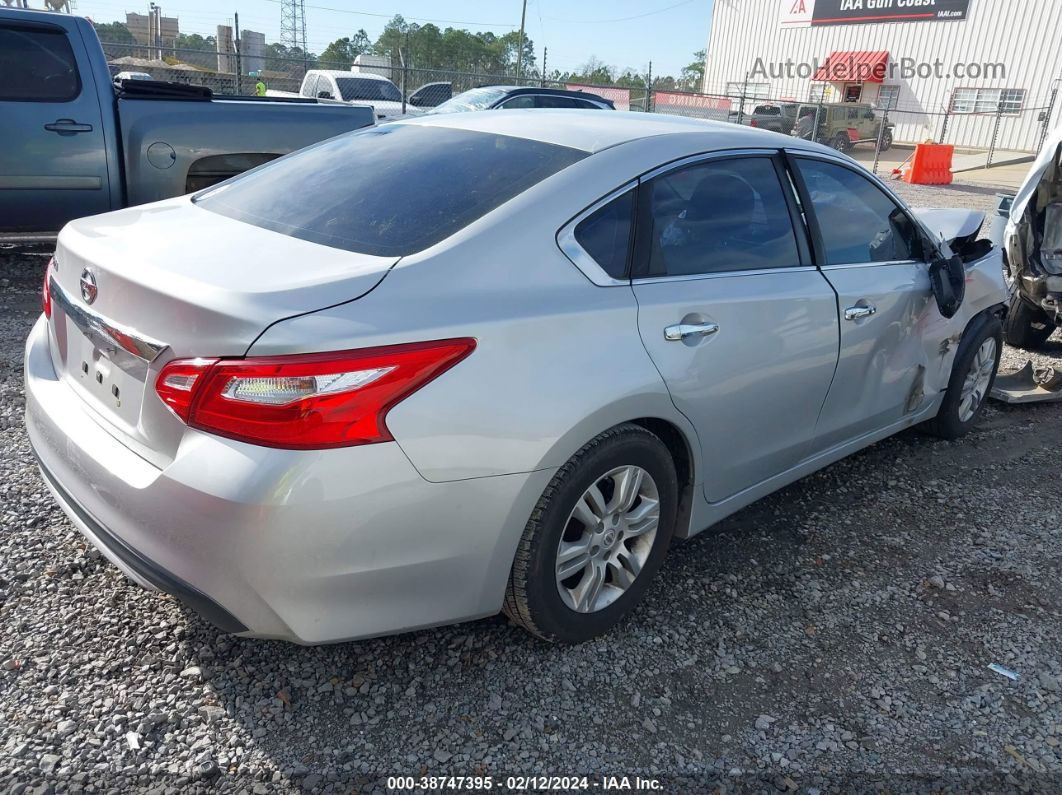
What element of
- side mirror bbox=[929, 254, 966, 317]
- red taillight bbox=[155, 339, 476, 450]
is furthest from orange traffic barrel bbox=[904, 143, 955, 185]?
red taillight bbox=[155, 339, 476, 450]

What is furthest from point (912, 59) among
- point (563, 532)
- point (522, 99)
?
point (563, 532)

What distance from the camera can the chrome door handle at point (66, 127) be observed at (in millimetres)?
6252

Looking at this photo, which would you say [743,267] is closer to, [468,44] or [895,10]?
[895,10]

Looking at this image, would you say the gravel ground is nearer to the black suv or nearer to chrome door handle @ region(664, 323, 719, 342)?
chrome door handle @ region(664, 323, 719, 342)

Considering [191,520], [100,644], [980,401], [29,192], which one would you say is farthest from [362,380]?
[29,192]

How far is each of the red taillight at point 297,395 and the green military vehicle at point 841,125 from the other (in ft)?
83.6

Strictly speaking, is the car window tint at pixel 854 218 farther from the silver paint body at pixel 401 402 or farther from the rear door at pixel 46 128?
the rear door at pixel 46 128

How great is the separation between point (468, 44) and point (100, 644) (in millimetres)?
92727

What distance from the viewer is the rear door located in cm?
618

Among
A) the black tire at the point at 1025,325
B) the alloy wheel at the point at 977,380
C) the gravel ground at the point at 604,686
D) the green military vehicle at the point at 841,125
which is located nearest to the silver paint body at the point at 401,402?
the gravel ground at the point at 604,686

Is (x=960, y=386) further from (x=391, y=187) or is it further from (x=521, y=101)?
(x=521, y=101)

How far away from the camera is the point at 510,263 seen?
92.4 inches

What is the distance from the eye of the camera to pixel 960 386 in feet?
14.5

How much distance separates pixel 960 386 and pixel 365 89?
16958 mm
